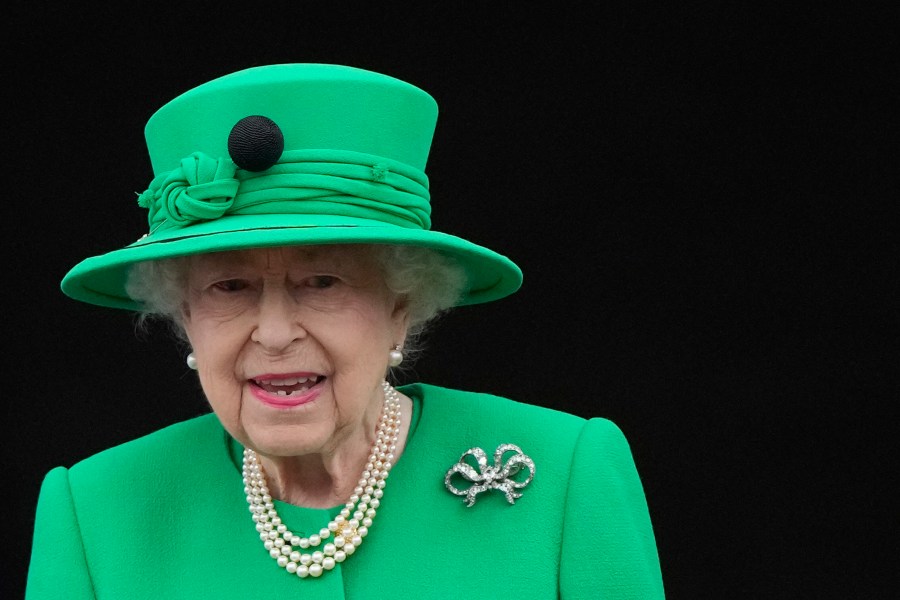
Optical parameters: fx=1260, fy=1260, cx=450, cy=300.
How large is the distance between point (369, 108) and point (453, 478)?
690 millimetres

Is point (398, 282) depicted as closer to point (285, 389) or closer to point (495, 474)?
point (285, 389)

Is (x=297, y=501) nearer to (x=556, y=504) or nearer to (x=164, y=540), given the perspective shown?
(x=164, y=540)

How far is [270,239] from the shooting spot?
189 centimetres

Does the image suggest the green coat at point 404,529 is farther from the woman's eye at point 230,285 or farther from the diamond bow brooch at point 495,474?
the woman's eye at point 230,285

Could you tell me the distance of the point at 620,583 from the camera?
2.19 m

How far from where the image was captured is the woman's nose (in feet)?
6.62

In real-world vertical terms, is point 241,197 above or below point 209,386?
above

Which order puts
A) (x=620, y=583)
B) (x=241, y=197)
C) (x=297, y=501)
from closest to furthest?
(x=241, y=197)
(x=620, y=583)
(x=297, y=501)

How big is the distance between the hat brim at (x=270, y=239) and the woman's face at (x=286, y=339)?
6cm

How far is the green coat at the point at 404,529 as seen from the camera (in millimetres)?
2205

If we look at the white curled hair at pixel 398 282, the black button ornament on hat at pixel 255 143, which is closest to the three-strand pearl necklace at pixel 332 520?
the white curled hair at pixel 398 282

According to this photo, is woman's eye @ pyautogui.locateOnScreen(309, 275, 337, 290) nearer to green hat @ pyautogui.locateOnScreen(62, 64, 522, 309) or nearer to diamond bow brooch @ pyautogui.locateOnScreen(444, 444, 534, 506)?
green hat @ pyautogui.locateOnScreen(62, 64, 522, 309)

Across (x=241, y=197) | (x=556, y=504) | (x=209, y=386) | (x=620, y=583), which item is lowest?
(x=620, y=583)

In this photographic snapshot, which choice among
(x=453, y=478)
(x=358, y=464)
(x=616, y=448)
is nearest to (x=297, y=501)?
(x=358, y=464)
